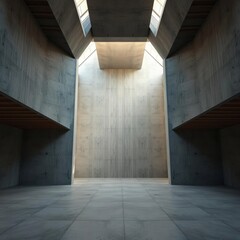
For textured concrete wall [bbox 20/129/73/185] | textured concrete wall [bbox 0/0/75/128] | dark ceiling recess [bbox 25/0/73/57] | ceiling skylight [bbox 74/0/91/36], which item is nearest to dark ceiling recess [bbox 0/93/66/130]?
textured concrete wall [bbox 0/0/75/128]

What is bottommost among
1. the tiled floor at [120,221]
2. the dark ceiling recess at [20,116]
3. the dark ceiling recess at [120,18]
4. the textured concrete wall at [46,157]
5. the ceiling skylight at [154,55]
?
the tiled floor at [120,221]

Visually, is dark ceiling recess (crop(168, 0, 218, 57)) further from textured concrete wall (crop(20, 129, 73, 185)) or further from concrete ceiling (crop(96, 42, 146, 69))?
textured concrete wall (crop(20, 129, 73, 185))

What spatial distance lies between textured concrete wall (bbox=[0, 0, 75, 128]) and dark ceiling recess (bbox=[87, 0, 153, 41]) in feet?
10.4

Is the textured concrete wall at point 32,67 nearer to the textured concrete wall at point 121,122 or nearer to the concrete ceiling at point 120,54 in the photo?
the concrete ceiling at point 120,54

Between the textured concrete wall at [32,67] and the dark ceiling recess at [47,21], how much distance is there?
0.30m

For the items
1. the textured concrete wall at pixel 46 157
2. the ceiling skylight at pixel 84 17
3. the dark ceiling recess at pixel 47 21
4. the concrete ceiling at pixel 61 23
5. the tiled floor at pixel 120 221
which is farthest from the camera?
the textured concrete wall at pixel 46 157

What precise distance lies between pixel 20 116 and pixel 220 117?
10890 millimetres

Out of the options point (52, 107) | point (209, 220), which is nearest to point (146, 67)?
point (52, 107)

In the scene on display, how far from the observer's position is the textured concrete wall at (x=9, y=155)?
1373 centimetres

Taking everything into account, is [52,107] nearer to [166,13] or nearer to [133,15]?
[133,15]

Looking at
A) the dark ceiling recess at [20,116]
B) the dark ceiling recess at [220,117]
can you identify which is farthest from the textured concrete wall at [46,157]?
the dark ceiling recess at [220,117]

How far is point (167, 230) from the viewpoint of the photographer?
16.7 ft

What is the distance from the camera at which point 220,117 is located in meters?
12.0

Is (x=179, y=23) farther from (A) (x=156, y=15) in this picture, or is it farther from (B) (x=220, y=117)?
(B) (x=220, y=117)
